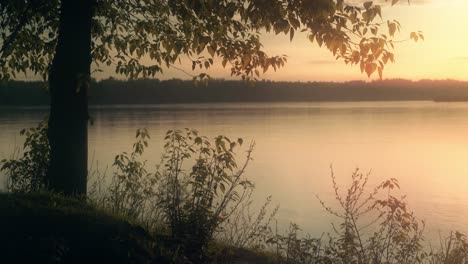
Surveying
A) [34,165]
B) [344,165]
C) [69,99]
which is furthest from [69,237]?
[344,165]

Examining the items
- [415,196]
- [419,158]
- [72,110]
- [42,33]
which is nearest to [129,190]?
[72,110]

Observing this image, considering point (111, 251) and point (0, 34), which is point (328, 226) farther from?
point (111, 251)

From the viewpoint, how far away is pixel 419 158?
3631 cm

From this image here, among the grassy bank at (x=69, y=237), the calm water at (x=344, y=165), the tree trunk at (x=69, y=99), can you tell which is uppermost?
the tree trunk at (x=69, y=99)

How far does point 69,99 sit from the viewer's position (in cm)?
944

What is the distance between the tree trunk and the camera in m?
9.44

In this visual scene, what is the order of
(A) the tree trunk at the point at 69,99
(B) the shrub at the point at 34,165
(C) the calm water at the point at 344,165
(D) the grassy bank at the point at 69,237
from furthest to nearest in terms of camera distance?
(C) the calm water at the point at 344,165 < (B) the shrub at the point at 34,165 < (A) the tree trunk at the point at 69,99 < (D) the grassy bank at the point at 69,237

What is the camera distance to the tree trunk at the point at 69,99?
944 centimetres

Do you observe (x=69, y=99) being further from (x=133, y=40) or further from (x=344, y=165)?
(x=344, y=165)

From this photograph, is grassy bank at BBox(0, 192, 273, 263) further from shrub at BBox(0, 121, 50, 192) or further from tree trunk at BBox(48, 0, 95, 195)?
shrub at BBox(0, 121, 50, 192)

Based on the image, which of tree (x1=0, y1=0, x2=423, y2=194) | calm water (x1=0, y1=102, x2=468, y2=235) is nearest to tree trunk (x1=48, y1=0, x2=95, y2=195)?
tree (x1=0, y1=0, x2=423, y2=194)

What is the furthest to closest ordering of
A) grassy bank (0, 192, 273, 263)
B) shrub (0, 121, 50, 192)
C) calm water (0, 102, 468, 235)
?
1. calm water (0, 102, 468, 235)
2. shrub (0, 121, 50, 192)
3. grassy bank (0, 192, 273, 263)

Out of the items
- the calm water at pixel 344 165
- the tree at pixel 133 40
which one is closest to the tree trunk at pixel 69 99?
the tree at pixel 133 40

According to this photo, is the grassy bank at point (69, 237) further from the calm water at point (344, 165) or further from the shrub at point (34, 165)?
the calm water at point (344, 165)
